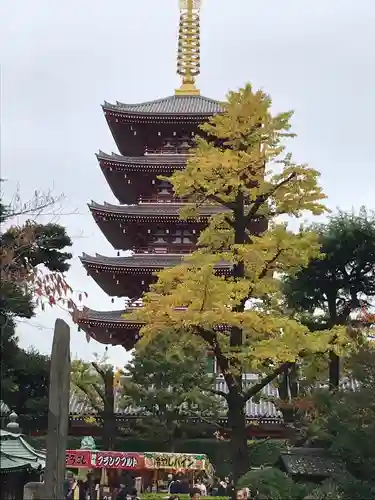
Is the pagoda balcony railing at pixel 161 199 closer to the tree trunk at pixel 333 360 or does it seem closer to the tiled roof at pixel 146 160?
the tiled roof at pixel 146 160

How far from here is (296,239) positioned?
1283 cm

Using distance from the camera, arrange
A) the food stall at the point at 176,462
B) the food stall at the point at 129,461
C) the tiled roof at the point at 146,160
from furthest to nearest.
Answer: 1. the tiled roof at the point at 146,160
2. the food stall at the point at 176,462
3. the food stall at the point at 129,461

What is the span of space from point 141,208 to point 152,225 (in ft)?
2.48

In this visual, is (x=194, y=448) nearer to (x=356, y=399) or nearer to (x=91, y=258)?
(x=91, y=258)

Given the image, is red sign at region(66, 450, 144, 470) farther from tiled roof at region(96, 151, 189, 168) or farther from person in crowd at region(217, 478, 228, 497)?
tiled roof at region(96, 151, 189, 168)

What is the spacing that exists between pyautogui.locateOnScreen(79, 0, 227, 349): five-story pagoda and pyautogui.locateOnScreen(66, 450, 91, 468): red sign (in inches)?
272

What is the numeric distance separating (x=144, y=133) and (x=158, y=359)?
1023 centimetres

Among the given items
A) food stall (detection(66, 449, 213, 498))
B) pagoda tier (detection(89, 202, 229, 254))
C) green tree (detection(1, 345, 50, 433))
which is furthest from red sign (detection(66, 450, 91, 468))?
pagoda tier (detection(89, 202, 229, 254))

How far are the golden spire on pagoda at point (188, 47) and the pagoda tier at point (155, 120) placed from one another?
115 cm

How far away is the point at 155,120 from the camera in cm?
2644

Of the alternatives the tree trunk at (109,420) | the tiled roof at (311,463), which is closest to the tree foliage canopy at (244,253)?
the tiled roof at (311,463)

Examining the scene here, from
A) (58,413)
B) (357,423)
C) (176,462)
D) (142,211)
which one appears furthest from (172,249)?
(58,413)

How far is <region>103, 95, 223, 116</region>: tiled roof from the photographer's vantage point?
1033 inches

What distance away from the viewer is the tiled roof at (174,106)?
26.2 metres
